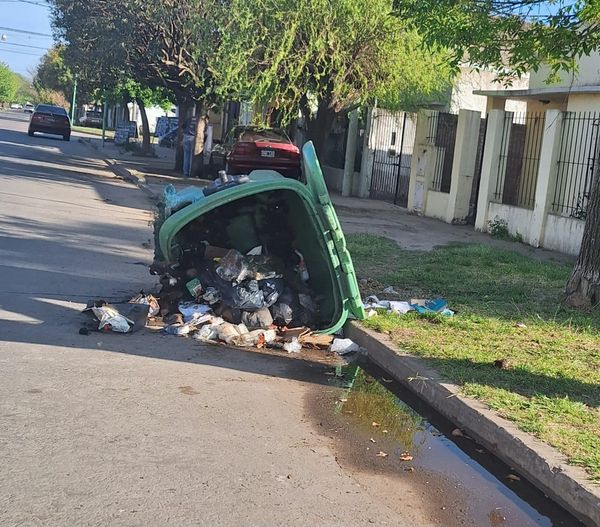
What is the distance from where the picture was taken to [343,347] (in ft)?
24.5

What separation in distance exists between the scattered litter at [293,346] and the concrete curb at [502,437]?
27.8 inches

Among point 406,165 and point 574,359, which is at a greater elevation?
point 406,165

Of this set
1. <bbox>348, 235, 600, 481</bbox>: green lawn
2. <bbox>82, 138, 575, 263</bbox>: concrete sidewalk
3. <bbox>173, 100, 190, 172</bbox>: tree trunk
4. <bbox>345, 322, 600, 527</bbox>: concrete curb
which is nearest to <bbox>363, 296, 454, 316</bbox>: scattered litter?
<bbox>348, 235, 600, 481</bbox>: green lawn

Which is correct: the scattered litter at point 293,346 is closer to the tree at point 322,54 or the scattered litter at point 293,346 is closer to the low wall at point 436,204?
the tree at point 322,54

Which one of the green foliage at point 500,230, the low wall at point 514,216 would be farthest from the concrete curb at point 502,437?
the green foliage at point 500,230

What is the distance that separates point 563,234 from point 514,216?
6.03 ft

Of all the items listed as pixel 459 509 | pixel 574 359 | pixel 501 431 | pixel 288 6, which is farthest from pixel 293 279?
pixel 288 6

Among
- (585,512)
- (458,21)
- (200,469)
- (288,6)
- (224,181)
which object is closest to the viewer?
(585,512)

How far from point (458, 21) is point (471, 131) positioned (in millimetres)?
8235

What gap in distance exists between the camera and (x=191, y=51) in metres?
21.9

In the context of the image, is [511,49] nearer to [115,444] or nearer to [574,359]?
[574,359]

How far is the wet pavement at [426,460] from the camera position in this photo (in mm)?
4293

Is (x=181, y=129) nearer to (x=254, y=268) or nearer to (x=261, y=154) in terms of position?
(x=261, y=154)

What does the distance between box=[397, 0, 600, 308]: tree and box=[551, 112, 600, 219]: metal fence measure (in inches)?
144
